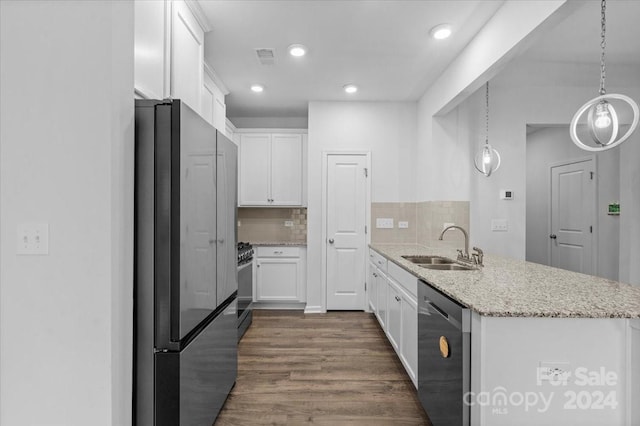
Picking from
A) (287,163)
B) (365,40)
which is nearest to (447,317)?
(365,40)

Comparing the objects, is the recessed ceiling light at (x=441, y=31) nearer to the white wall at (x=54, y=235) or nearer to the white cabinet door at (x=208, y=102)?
the white cabinet door at (x=208, y=102)

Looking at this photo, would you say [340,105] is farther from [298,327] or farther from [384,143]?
[298,327]

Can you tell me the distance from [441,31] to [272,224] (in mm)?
3403

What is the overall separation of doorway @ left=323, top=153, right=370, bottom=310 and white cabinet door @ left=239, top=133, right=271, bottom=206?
0.94m

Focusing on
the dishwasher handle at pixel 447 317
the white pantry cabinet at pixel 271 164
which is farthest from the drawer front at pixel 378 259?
the dishwasher handle at pixel 447 317

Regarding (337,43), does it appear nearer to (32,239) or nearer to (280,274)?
(32,239)

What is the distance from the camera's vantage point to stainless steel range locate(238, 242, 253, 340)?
344 cm

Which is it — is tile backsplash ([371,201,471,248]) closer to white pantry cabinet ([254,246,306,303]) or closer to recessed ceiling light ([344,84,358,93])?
white pantry cabinet ([254,246,306,303])

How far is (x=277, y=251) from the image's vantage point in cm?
453

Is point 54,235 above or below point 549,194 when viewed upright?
below

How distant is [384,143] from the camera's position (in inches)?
174

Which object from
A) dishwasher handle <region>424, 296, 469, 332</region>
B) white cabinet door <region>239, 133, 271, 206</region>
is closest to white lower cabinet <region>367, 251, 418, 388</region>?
dishwasher handle <region>424, 296, 469, 332</region>

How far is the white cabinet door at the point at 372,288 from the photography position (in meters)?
3.79

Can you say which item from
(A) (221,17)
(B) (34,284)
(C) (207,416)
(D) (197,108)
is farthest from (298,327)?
(A) (221,17)
